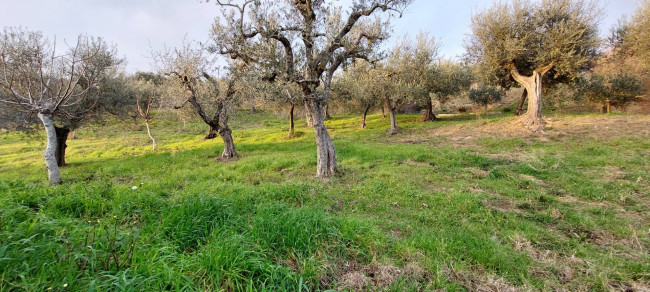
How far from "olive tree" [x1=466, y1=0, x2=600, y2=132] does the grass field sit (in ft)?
33.6

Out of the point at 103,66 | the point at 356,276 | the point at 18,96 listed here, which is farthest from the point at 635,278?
the point at 103,66

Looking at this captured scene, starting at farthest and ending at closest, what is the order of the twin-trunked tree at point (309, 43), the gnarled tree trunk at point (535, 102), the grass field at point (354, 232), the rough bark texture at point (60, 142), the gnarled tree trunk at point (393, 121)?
1. the gnarled tree trunk at point (393, 121)
2. the gnarled tree trunk at point (535, 102)
3. the rough bark texture at point (60, 142)
4. the twin-trunked tree at point (309, 43)
5. the grass field at point (354, 232)

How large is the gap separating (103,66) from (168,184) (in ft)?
41.2

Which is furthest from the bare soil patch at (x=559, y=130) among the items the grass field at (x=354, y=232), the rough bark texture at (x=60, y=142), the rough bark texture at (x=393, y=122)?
the rough bark texture at (x=60, y=142)

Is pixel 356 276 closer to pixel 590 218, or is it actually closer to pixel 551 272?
pixel 551 272

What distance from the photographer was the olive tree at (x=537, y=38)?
18.4 meters

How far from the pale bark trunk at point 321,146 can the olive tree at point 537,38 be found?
16.8 m

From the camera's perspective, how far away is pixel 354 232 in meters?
4.58

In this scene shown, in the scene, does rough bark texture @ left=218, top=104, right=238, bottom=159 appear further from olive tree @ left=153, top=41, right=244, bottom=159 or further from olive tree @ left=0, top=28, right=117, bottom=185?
olive tree @ left=0, top=28, right=117, bottom=185

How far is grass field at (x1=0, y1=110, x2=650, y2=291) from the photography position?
298 cm

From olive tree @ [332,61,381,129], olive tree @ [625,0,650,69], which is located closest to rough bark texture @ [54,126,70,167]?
→ olive tree @ [332,61,381,129]

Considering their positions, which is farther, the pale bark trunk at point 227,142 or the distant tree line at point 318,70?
the pale bark trunk at point 227,142

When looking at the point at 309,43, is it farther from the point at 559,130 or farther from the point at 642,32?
the point at 642,32

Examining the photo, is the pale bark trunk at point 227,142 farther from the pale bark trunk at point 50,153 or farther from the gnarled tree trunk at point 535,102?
the gnarled tree trunk at point 535,102
